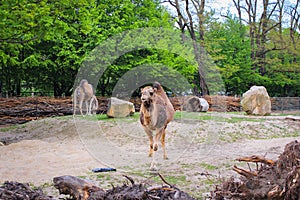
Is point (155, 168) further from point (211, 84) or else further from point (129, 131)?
point (211, 84)

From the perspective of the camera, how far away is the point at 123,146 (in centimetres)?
993

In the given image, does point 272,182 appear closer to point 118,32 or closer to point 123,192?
point 123,192

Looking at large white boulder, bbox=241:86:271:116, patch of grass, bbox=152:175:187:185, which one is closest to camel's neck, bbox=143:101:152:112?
patch of grass, bbox=152:175:187:185

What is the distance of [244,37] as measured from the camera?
3294 cm

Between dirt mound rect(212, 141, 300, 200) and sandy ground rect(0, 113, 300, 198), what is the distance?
3.98 metres

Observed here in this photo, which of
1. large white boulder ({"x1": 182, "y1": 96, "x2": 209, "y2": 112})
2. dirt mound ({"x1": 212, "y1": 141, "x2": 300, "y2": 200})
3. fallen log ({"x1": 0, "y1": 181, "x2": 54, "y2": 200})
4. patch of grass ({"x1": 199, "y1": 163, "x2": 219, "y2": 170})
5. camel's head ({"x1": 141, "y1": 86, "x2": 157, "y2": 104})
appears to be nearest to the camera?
dirt mound ({"x1": 212, "y1": 141, "x2": 300, "y2": 200})

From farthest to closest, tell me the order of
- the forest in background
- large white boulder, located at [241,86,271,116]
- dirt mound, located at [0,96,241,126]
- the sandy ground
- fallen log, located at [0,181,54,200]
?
A: large white boulder, located at [241,86,271,116], dirt mound, located at [0,96,241,126], the forest in background, the sandy ground, fallen log, located at [0,181,54,200]

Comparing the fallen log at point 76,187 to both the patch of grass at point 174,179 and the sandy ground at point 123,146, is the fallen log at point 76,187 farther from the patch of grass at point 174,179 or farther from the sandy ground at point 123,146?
the sandy ground at point 123,146

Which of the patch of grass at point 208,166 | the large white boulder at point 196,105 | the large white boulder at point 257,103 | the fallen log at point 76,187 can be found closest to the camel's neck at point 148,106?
the patch of grass at point 208,166

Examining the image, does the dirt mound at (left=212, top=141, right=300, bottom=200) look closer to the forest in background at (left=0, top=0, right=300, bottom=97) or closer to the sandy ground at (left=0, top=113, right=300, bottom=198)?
the sandy ground at (left=0, top=113, right=300, bottom=198)

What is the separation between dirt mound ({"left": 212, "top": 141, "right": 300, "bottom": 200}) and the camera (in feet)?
4.58

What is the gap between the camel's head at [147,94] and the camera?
6203 millimetres

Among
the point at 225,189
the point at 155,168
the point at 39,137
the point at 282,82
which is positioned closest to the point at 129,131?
the point at 39,137

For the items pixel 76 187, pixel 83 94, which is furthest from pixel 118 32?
pixel 76 187
